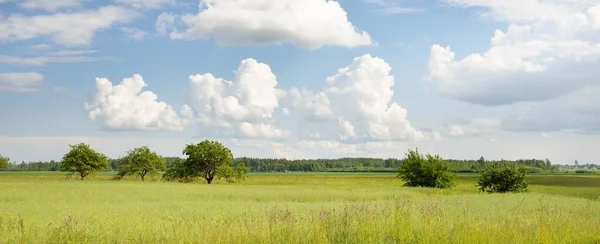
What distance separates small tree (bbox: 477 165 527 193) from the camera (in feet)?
198

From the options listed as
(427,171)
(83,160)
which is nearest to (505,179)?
(427,171)

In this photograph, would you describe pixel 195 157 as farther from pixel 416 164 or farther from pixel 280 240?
pixel 280 240

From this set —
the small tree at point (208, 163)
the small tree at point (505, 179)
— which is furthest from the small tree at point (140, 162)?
the small tree at point (505, 179)

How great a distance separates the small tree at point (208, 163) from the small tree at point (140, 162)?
11070 millimetres

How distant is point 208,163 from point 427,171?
112ft

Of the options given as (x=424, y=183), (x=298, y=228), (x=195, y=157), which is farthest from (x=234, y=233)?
(x=195, y=157)

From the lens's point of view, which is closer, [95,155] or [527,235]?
[527,235]

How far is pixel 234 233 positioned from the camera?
1316cm

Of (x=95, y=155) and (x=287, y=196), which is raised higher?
(x=95, y=155)

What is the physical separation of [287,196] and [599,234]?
34.6m

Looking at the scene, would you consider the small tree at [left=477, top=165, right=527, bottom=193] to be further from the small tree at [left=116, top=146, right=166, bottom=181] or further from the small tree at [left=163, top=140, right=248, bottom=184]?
the small tree at [left=116, top=146, right=166, bottom=181]

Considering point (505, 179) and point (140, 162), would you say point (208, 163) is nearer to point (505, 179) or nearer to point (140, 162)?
point (140, 162)

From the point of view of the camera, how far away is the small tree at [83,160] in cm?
8744

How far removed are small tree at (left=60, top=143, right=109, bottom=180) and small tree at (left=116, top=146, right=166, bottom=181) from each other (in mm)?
4217
